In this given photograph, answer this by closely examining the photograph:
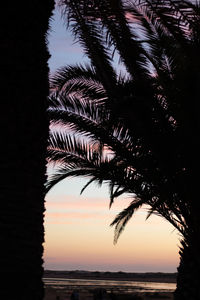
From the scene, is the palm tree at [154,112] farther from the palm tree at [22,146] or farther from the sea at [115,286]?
the sea at [115,286]

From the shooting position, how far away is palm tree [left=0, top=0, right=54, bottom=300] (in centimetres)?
468

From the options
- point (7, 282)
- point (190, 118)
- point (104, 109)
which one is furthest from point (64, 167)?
point (7, 282)

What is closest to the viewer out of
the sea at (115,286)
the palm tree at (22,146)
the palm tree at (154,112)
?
the palm tree at (22,146)

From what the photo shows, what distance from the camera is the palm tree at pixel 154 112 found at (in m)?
7.53

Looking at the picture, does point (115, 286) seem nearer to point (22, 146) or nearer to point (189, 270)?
point (189, 270)

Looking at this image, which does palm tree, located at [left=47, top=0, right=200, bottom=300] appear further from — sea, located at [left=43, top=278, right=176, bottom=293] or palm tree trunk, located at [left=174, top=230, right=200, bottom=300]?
sea, located at [left=43, top=278, right=176, bottom=293]

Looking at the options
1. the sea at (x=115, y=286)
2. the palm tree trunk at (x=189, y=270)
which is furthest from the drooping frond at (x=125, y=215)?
the sea at (x=115, y=286)

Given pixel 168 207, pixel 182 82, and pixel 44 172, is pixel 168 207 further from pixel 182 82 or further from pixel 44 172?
pixel 44 172

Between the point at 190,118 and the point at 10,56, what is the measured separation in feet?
10.9

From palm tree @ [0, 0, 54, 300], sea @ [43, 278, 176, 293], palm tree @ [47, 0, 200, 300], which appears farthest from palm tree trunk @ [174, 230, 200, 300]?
sea @ [43, 278, 176, 293]

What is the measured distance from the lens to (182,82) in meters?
7.57

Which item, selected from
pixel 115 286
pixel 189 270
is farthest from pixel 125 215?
pixel 115 286

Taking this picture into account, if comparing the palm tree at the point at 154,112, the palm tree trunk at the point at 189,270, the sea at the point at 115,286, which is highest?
the palm tree at the point at 154,112

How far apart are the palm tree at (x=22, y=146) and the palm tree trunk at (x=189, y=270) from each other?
148 inches
